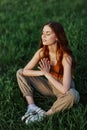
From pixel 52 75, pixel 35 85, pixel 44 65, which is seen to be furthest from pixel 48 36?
pixel 35 85

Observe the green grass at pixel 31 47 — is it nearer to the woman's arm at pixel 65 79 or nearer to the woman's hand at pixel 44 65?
the woman's arm at pixel 65 79

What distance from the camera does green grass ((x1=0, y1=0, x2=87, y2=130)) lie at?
540cm

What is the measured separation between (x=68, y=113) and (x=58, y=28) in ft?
3.35

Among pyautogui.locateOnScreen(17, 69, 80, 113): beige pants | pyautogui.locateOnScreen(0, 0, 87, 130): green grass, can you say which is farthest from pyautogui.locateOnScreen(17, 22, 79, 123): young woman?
pyautogui.locateOnScreen(0, 0, 87, 130): green grass

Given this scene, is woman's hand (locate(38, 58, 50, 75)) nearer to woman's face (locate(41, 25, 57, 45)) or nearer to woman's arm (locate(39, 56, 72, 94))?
woman's arm (locate(39, 56, 72, 94))

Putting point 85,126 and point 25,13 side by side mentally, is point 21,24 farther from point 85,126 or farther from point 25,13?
point 85,126

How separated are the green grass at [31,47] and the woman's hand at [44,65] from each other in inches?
20.5

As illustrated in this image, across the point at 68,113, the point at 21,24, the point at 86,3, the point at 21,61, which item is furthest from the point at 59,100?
the point at 86,3

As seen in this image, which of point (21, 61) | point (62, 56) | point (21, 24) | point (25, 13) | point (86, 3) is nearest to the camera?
point (62, 56)

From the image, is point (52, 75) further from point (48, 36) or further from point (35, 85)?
point (48, 36)

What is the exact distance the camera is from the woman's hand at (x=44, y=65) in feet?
18.1

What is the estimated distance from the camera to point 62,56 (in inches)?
220

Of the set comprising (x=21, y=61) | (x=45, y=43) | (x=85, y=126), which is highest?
(x=45, y=43)

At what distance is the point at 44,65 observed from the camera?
5.60 meters
